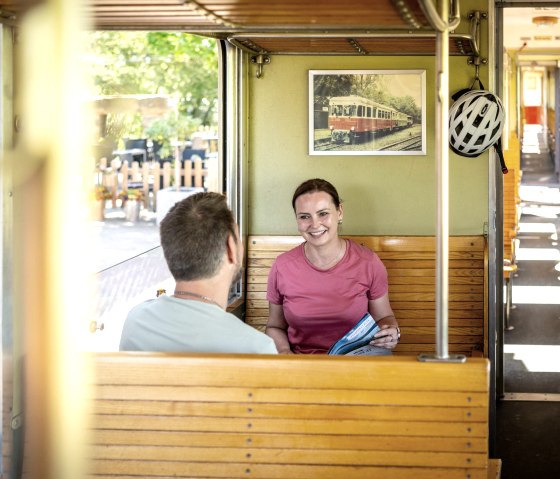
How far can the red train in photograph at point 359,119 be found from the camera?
535 cm

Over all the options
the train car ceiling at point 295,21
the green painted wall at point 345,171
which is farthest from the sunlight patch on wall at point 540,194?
the train car ceiling at point 295,21

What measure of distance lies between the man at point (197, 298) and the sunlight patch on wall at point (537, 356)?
4.48 m

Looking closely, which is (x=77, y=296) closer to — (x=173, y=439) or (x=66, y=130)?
(x=66, y=130)

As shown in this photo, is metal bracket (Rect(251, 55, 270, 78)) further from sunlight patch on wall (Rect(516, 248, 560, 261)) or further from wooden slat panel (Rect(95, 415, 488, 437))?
sunlight patch on wall (Rect(516, 248, 560, 261))

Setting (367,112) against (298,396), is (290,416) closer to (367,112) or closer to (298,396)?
(298,396)

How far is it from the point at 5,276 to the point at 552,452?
3114 mm

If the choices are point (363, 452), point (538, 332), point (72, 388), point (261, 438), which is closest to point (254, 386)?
point (261, 438)

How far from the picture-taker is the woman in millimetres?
4328

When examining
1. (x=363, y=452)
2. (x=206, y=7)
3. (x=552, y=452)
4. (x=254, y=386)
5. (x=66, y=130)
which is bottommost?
(x=552, y=452)

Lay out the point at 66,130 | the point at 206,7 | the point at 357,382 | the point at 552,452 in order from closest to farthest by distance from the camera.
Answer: the point at 66,130
the point at 357,382
the point at 206,7
the point at 552,452

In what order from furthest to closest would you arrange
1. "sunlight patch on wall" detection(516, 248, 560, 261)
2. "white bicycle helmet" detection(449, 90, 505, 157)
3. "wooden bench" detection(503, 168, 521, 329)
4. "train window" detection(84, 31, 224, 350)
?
"train window" detection(84, 31, 224, 350) < "sunlight patch on wall" detection(516, 248, 560, 261) < "wooden bench" detection(503, 168, 521, 329) < "white bicycle helmet" detection(449, 90, 505, 157)

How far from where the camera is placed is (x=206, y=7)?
10.8ft

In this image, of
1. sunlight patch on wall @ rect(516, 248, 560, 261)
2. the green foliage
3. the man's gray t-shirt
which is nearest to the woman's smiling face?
the man's gray t-shirt

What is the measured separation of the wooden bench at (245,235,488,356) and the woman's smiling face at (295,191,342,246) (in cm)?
92
